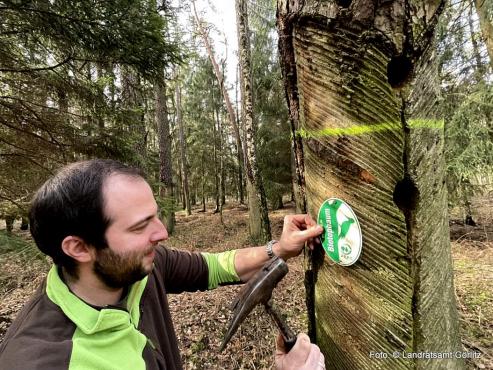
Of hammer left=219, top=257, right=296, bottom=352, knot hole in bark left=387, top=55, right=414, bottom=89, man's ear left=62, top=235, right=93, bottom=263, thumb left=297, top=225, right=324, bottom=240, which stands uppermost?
knot hole in bark left=387, top=55, right=414, bottom=89

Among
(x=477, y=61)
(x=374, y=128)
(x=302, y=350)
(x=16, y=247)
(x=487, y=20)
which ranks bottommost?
(x=16, y=247)

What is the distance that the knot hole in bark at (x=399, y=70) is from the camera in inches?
41.5

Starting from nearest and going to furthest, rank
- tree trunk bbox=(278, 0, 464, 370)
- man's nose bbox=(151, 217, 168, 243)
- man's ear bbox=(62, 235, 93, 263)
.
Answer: tree trunk bbox=(278, 0, 464, 370)
man's ear bbox=(62, 235, 93, 263)
man's nose bbox=(151, 217, 168, 243)

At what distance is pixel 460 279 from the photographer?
515cm

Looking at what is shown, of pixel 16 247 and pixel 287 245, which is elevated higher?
pixel 287 245

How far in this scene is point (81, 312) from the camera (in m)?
1.37

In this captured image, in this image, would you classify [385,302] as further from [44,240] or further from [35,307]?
[44,240]

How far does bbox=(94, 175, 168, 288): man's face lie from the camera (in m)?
1.51

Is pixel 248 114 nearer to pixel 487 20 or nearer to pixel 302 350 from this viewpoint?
pixel 487 20

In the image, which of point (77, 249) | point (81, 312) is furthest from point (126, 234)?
point (81, 312)

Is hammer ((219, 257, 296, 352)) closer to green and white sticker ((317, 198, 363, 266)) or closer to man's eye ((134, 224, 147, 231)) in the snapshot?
green and white sticker ((317, 198, 363, 266))

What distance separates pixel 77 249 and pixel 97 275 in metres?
0.17

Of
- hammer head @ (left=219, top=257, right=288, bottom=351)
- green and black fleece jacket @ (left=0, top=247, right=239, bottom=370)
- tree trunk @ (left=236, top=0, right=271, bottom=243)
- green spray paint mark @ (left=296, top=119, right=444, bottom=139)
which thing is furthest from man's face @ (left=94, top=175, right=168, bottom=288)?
tree trunk @ (left=236, top=0, right=271, bottom=243)

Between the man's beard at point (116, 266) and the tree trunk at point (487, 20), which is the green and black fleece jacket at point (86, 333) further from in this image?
the tree trunk at point (487, 20)
